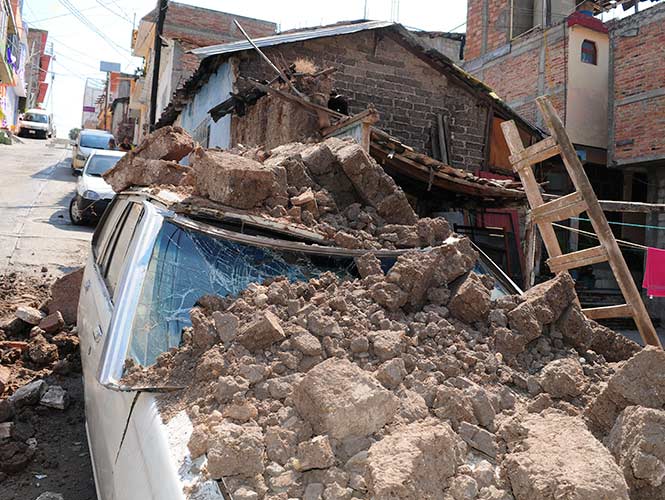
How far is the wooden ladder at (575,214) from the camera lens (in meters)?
3.68

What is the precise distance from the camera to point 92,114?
259 ft

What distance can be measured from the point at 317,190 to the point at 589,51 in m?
14.7

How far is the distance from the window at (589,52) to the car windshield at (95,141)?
16637mm

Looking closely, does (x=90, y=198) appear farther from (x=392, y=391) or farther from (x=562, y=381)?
(x=562, y=381)

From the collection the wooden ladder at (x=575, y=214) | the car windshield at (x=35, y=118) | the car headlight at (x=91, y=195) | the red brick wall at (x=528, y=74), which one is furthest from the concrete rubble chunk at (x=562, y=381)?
the car windshield at (x=35, y=118)

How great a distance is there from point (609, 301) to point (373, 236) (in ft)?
39.2

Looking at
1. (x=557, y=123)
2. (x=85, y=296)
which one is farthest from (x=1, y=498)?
(x=557, y=123)

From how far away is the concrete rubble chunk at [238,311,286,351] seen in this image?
2.26 metres

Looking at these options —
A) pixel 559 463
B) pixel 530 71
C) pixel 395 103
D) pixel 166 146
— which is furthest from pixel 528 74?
pixel 559 463

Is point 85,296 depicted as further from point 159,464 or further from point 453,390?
point 453,390

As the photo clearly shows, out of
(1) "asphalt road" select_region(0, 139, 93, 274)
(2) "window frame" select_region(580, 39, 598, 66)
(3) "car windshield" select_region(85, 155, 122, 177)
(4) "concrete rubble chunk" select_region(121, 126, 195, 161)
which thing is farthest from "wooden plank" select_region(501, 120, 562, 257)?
(2) "window frame" select_region(580, 39, 598, 66)

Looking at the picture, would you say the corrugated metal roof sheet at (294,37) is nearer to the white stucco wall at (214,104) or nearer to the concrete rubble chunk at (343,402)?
the white stucco wall at (214,104)

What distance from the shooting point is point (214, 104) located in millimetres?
12914

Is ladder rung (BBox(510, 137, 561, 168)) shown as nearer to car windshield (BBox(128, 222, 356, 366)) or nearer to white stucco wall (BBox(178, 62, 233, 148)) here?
car windshield (BBox(128, 222, 356, 366))
